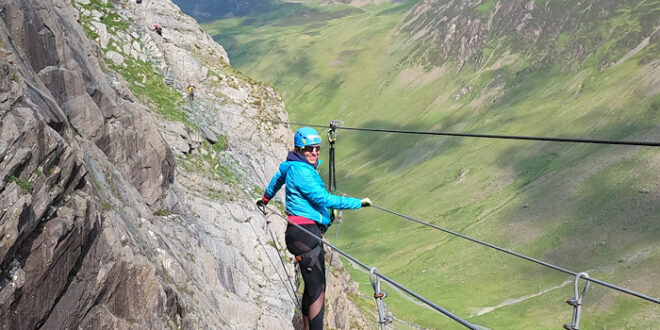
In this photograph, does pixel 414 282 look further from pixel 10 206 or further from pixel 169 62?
pixel 10 206

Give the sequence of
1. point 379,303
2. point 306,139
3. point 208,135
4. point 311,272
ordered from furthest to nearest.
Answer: point 208,135, point 311,272, point 306,139, point 379,303

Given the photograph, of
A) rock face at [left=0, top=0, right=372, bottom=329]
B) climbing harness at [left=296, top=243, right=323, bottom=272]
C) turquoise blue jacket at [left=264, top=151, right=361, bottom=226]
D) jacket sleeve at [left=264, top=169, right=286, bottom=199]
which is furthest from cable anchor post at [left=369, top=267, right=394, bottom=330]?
rock face at [left=0, top=0, right=372, bottom=329]

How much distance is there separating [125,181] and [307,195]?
47.5 feet

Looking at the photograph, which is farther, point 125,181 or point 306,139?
point 125,181

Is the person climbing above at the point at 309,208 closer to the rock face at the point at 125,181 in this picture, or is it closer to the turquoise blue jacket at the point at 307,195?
the turquoise blue jacket at the point at 307,195

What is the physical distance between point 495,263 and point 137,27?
389 ft

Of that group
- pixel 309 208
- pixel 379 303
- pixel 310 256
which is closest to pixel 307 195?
pixel 309 208

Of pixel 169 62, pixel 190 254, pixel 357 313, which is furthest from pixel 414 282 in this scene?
pixel 190 254

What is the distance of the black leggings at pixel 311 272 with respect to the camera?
14.4 m

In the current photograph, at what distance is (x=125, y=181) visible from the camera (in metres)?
25.9

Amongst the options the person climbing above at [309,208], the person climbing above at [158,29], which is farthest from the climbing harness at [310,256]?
the person climbing above at [158,29]

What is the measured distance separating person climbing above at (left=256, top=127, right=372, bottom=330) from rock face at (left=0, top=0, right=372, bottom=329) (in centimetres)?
602

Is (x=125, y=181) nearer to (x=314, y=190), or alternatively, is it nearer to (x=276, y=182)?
(x=276, y=182)

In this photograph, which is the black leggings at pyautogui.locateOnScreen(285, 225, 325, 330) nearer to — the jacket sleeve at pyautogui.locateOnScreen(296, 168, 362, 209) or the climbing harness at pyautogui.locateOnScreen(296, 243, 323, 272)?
the climbing harness at pyautogui.locateOnScreen(296, 243, 323, 272)
